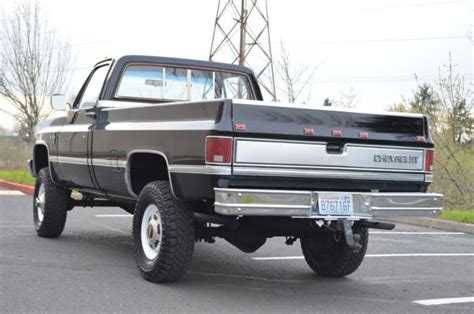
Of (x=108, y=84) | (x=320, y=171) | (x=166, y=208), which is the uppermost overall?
(x=108, y=84)

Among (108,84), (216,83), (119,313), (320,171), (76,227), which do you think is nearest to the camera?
(119,313)

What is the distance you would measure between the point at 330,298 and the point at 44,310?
2385mm

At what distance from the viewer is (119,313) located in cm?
480

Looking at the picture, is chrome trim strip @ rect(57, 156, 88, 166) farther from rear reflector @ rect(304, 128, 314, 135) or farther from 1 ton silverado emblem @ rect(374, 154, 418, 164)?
1 ton silverado emblem @ rect(374, 154, 418, 164)

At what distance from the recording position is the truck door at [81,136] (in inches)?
276

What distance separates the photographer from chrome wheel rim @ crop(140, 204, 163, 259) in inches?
225

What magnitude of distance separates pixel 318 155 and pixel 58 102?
3.86 meters

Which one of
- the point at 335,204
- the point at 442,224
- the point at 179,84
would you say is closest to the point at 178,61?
the point at 179,84

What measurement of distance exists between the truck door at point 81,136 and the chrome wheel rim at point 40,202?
63 centimetres

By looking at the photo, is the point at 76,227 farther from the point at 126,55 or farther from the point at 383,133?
the point at 383,133

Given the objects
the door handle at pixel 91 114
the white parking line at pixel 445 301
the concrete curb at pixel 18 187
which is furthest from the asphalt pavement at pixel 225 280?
the concrete curb at pixel 18 187

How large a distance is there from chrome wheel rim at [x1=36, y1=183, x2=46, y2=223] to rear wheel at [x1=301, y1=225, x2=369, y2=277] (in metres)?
3.41

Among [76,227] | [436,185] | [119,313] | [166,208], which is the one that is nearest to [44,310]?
[119,313]

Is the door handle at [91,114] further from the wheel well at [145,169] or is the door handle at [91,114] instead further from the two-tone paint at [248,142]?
the wheel well at [145,169]
